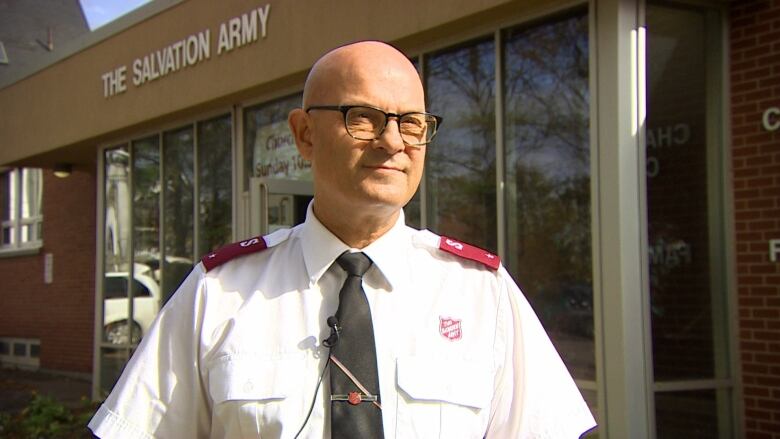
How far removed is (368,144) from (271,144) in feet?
18.8

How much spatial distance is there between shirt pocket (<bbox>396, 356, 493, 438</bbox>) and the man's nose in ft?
1.47

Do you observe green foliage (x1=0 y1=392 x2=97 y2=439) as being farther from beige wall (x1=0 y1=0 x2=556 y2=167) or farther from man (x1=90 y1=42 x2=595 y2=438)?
man (x1=90 y1=42 x2=595 y2=438)

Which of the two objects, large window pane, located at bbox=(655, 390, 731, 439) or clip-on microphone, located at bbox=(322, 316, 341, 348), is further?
large window pane, located at bbox=(655, 390, 731, 439)

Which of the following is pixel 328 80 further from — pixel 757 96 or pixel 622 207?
pixel 757 96

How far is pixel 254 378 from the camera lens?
66.3 inches

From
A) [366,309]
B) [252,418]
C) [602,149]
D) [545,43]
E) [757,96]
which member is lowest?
[252,418]

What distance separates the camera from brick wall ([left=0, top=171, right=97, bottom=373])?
11.4 m

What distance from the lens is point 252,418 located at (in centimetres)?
168

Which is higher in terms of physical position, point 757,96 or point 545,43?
point 545,43

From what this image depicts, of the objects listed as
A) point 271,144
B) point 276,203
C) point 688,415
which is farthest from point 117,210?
point 688,415

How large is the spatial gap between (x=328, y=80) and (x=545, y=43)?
141 inches

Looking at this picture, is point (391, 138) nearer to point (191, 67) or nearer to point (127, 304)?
point (191, 67)

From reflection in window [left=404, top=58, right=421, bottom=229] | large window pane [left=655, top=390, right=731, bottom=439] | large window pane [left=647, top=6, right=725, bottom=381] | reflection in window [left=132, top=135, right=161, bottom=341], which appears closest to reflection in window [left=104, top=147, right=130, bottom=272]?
reflection in window [left=132, top=135, right=161, bottom=341]

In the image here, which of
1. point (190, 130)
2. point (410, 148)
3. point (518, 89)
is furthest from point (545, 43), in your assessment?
point (190, 130)
